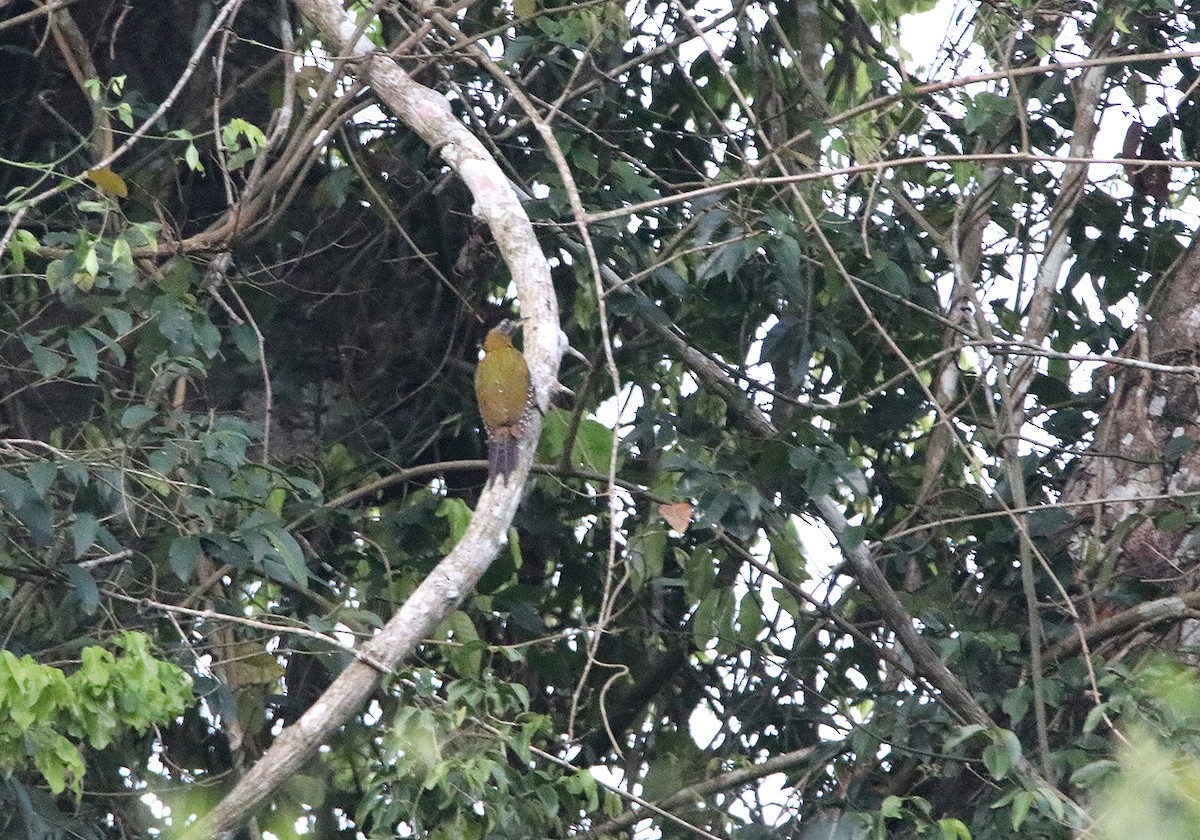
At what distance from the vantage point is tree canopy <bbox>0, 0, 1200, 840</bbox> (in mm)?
3396

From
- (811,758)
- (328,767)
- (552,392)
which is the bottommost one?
(328,767)

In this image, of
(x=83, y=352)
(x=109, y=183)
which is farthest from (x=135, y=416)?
(x=109, y=183)

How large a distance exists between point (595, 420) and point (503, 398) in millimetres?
271

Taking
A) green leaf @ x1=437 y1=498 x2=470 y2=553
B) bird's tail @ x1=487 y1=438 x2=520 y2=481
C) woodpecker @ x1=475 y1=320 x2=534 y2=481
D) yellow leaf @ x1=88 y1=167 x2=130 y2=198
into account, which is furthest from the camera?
green leaf @ x1=437 y1=498 x2=470 y2=553

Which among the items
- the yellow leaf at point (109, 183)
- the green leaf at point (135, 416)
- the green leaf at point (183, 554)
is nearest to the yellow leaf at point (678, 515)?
the green leaf at point (183, 554)

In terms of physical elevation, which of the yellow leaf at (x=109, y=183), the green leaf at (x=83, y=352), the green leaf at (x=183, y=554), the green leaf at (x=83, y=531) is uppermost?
the yellow leaf at (x=109, y=183)

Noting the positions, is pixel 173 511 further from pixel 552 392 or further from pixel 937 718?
pixel 937 718

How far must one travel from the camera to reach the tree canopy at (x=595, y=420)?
3.40 m

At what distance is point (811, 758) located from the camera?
3.86m

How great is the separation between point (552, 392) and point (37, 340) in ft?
4.18

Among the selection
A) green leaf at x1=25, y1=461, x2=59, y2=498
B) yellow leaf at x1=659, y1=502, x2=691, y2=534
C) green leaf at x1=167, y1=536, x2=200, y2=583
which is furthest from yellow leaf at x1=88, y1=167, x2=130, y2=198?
yellow leaf at x1=659, y1=502, x2=691, y2=534

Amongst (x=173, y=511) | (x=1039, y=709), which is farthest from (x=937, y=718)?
(x=173, y=511)

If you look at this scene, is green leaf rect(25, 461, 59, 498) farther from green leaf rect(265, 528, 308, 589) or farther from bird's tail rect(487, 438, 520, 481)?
bird's tail rect(487, 438, 520, 481)

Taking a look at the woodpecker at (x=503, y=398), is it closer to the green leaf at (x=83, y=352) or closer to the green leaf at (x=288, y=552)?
the green leaf at (x=288, y=552)
